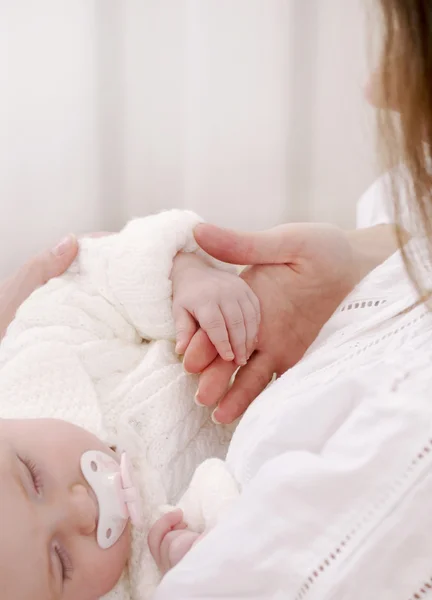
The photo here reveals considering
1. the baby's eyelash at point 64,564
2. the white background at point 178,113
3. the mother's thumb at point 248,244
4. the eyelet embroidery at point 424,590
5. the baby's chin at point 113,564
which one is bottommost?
the baby's chin at point 113,564

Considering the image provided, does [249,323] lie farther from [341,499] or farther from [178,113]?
[178,113]

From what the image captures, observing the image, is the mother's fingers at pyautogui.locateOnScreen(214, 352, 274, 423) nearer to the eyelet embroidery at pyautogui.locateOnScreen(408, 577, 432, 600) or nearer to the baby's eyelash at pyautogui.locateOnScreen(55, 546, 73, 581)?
the baby's eyelash at pyautogui.locateOnScreen(55, 546, 73, 581)

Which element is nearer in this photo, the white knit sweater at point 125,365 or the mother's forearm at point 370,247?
the white knit sweater at point 125,365

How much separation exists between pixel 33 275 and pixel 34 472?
1.28 ft

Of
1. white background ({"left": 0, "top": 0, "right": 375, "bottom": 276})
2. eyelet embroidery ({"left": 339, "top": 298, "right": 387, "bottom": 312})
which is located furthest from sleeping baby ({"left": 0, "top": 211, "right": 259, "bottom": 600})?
white background ({"left": 0, "top": 0, "right": 375, "bottom": 276})

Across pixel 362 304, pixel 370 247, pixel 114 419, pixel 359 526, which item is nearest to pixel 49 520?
pixel 114 419

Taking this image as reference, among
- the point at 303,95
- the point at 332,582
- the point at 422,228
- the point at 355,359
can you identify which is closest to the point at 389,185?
the point at 422,228

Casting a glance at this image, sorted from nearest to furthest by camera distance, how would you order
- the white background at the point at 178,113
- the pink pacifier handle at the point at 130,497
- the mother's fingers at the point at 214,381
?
the pink pacifier handle at the point at 130,497
the mother's fingers at the point at 214,381
the white background at the point at 178,113

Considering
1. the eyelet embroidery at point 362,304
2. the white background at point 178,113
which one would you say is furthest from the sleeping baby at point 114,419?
the white background at point 178,113

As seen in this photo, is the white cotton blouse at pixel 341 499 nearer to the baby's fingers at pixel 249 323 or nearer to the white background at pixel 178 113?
the baby's fingers at pixel 249 323

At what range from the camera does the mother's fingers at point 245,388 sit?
0.78 m

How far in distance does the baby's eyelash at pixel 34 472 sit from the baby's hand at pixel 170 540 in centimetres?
12

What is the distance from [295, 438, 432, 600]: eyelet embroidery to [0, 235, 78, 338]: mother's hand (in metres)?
0.59

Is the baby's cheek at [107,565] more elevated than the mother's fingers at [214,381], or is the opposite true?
the mother's fingers at [214,381]
